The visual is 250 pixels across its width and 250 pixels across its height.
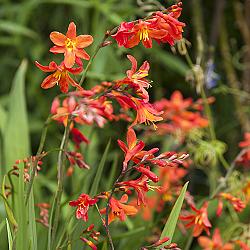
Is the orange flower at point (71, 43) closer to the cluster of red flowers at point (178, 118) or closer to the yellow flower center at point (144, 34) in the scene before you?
the yellow flower center at point (144, 34)

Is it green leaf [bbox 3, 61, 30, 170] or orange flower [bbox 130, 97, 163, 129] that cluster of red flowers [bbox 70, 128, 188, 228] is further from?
green leaf [bbox 3, 61, 30, 170]

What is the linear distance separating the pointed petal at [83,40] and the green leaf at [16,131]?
0.68 m

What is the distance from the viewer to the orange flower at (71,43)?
46.0 inches

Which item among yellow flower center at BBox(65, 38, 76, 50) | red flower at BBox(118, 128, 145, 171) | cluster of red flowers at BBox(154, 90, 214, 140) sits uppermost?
yellow flower center at BBox(65, 38, 76, 50)

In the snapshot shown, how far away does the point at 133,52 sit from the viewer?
2.84 meters

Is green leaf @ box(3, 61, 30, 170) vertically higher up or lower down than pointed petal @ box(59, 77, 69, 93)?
lower down

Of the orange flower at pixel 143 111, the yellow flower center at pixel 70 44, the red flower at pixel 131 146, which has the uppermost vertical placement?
the yellow flower center at pixel 70 44

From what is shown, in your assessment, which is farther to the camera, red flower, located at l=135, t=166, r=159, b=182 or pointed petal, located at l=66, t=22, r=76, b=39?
pointed petal, located at l=66, t=22, r=76, b=39

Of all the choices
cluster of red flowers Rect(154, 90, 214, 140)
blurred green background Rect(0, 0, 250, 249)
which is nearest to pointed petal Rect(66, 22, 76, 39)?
cluster of red flowers Rect(154, 90, 214, 140)

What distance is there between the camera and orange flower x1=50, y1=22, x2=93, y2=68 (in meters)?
1.17

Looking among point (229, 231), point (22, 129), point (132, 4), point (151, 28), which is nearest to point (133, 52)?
point (132, 4)

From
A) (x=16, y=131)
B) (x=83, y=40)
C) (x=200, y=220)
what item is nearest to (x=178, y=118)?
(x=16, y=131)

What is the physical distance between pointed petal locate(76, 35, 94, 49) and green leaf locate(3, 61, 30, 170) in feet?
2.23

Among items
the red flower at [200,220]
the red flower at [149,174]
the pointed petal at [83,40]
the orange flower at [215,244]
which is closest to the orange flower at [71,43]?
the pointed petal at [83,40]
